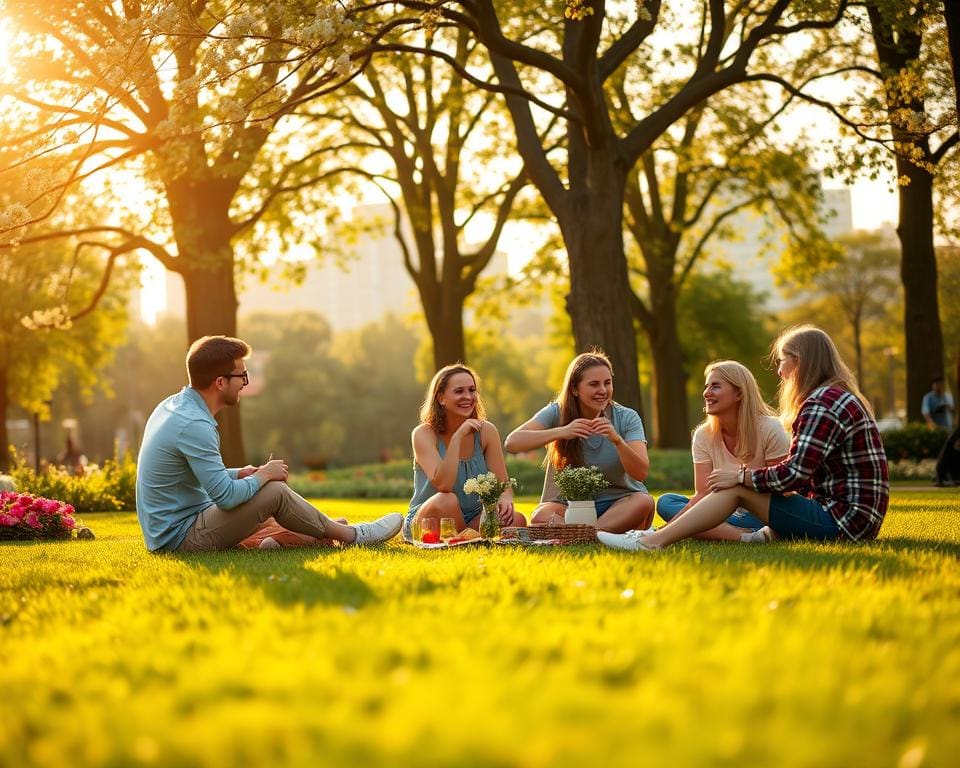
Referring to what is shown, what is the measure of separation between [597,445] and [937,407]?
1571 centimetres

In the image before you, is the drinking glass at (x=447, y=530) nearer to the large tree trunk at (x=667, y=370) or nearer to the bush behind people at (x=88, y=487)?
the bush behind people at (x=88, y=487)

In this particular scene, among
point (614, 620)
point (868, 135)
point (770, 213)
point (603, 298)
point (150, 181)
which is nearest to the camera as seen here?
point (614, 620)

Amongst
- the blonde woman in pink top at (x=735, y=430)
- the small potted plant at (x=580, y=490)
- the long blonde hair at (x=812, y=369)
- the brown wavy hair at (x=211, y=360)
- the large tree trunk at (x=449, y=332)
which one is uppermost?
the large tree trunk at (x=449, y=332)

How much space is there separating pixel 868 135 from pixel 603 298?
4.20 metres

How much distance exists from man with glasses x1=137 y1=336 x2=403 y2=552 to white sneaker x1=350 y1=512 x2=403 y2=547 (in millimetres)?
231

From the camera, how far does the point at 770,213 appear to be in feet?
110

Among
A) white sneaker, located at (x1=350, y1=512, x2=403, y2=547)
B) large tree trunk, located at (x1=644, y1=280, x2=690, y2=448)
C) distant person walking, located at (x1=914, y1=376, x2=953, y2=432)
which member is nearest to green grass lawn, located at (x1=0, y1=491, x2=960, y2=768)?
white sneaker, located at (x1=350, y1=512, x2=403, y2=547)

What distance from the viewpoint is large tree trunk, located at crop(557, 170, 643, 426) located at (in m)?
17.2

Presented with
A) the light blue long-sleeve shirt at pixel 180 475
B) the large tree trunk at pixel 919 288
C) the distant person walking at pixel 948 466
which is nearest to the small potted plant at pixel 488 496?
the light blue long-sleeve shirt at pixel 180 475

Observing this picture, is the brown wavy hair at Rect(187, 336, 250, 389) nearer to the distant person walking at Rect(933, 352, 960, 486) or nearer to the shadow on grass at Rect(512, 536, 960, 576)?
the shadow on grass at Rect(512, 536, 960, 576)

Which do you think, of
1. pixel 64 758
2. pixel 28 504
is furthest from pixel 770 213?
pixel 64 758

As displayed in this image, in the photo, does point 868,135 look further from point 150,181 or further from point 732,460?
point 150,181

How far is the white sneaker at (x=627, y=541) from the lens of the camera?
832 centimetres

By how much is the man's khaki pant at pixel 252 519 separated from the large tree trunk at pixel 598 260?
856 cm
